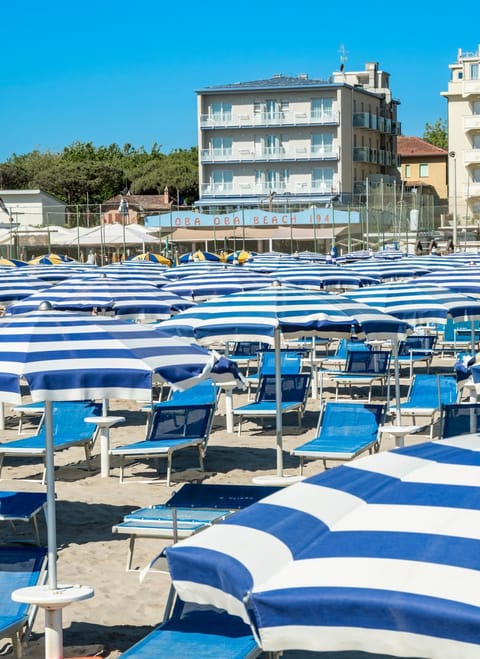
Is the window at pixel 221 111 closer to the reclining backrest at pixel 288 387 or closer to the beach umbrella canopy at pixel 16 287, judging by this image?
the beach umbrella canopy at pixel 16 287

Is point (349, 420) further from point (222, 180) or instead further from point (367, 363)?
point (222, 180)

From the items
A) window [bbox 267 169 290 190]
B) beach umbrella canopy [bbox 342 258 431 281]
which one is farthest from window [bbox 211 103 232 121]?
beach umbrella canopy [bbox 342 258 431 281]

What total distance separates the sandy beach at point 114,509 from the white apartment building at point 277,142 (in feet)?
187

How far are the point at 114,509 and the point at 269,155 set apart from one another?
6367cm

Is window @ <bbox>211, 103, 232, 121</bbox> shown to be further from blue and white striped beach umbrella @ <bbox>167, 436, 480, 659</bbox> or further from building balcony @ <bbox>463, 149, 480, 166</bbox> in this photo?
blue and white striped beach umbrella @ <bbox>167, 436, 480, 659</bbox>

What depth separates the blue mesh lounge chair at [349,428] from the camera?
10719mm

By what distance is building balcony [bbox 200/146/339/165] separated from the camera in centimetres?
7144

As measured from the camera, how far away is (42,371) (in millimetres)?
5855

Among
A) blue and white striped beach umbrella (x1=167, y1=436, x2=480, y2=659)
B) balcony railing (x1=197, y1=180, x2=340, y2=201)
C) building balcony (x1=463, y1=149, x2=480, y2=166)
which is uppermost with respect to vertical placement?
building balcony (x1=463, y1=149, x2=480, y2=166)

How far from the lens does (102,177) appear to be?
92.4 meters

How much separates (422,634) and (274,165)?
7011cm

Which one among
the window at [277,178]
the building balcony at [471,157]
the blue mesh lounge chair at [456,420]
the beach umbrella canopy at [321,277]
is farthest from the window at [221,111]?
the blue mesh lounge chair at [456,420]

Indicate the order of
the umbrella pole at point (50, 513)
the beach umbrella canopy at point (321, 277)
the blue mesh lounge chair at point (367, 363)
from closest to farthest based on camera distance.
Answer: the umbrella pole at point (50, 513) → the blue mesh lounge chair at point (367, 363) → the beach umbrella canopy at point (321, 277)

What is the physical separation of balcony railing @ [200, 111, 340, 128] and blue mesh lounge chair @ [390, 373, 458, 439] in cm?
6020
